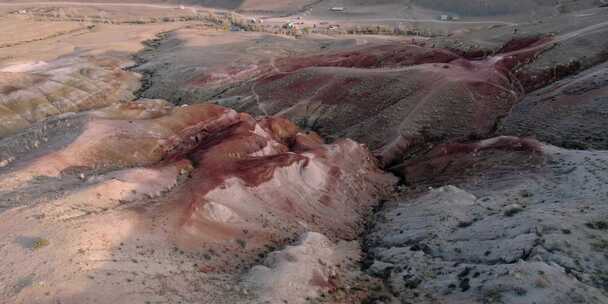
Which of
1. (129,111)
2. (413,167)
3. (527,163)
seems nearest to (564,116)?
(527,163)

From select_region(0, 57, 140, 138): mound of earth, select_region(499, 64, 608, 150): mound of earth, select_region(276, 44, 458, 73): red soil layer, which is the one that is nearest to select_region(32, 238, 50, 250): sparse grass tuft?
select_region(499, 64, 608, 150): mound of earth

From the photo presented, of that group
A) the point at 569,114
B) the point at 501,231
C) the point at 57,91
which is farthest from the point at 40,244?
the point at 57,91

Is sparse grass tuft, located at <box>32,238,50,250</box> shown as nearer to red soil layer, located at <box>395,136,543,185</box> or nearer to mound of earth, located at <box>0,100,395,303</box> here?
mound of earth, located at <box>0,100,395,303</box>

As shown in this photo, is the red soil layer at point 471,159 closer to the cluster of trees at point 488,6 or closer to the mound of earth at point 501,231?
the mound of earth at point 501,231

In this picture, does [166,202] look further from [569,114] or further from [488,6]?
[488,6]

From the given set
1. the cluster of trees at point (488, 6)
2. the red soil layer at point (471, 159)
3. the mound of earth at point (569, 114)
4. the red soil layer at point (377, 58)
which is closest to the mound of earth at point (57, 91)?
the red soil layer at point (377, 58)

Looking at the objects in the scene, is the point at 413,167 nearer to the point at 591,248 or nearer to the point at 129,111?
the point at 591,248

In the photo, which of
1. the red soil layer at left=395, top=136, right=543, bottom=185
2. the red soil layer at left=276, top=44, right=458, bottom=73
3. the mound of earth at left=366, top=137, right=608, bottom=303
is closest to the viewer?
the mound of earth at left=366, top=137, right=608, bottom=303

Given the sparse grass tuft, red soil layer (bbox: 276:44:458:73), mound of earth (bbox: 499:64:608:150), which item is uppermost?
red soil layer (bbox: 276:44:458:73)
